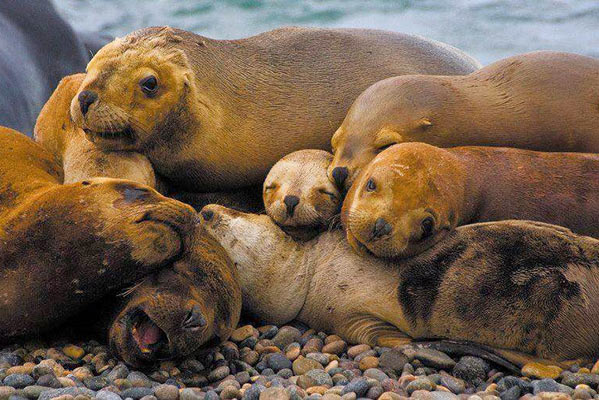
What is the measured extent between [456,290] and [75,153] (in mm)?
2076

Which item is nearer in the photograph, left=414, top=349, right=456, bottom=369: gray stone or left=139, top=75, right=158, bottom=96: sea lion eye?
left=414, top=349, right=456, bottom=369: gray stone

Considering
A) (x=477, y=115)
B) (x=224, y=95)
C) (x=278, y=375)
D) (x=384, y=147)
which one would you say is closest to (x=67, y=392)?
(x=278, y=375)

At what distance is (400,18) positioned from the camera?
13.4 metres

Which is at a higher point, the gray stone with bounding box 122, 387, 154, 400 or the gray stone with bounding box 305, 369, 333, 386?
the gray stone with bounding box 122, 387, 154, 400

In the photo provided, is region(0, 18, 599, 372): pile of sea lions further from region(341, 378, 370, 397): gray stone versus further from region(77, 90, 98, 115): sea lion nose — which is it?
region(341, 378, 370, 397): gray stone

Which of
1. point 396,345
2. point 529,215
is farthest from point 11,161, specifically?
point 529,215

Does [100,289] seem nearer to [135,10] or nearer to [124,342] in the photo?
[124,342]

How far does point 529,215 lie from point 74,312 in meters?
2.00

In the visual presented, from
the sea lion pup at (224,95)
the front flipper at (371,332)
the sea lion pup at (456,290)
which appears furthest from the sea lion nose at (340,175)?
the front flipper at (371,332)

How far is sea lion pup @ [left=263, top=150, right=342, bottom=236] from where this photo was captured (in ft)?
13.4

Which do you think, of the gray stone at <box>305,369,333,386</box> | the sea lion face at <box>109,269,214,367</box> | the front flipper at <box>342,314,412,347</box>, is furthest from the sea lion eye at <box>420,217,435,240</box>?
the sea lion face at <box>109,269,214,367</box>

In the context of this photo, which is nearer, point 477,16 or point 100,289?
point 100,289

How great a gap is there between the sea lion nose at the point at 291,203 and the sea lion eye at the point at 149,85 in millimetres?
872

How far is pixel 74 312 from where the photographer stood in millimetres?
3469
